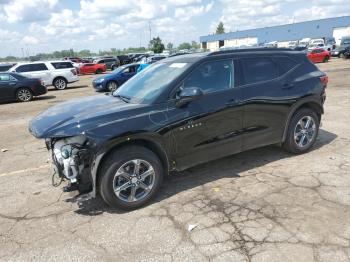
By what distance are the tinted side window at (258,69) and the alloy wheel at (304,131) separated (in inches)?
39.1

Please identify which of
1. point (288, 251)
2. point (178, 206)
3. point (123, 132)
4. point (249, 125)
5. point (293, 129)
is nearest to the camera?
point (288, 251)

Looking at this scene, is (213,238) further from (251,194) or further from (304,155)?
(304,155)

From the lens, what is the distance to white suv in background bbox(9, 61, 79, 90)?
67.3 feet

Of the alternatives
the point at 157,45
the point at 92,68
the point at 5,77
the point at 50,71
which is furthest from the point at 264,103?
the point at 157,45

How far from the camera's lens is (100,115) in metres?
4.12

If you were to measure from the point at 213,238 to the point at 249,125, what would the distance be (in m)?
2.11

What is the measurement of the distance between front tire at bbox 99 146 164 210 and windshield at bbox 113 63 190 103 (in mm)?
772

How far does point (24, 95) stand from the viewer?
A: 1603 centimetres

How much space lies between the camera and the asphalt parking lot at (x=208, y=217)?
3.40 metres

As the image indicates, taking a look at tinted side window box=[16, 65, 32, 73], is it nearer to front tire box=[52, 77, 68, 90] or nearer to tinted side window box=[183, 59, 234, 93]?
front tire box=[52, 77, 68, 90]

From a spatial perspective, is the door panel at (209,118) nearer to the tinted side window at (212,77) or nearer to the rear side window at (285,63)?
the tinted side window at (212,77)

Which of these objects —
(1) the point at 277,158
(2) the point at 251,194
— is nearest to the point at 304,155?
(1) the point at 277,158

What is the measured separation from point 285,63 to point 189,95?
7.25 feet

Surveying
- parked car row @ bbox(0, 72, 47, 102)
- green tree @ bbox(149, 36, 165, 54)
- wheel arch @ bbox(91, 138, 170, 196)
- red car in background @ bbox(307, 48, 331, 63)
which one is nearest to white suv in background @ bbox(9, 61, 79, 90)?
parked car row @ bbox(0, 72, 47, 102)
